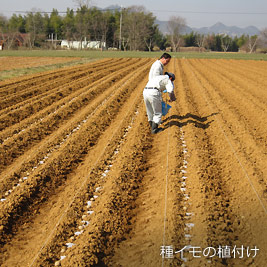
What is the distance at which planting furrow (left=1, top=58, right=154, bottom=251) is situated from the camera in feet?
14.0

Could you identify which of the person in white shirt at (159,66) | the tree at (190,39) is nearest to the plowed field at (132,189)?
the person in white shirt at (159,66)

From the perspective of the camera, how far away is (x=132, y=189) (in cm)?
483

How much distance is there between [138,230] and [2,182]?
259 centimetres

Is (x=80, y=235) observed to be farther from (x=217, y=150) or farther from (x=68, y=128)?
(x=68, y=128)

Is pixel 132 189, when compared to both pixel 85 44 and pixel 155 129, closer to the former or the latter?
pixel 155 129

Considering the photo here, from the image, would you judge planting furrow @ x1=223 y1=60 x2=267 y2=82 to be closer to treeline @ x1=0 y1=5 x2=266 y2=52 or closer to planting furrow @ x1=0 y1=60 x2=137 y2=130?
planting furrow @ x1=0 y1=60 x2=137 y2=130

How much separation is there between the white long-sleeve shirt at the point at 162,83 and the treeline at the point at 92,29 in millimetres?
70594

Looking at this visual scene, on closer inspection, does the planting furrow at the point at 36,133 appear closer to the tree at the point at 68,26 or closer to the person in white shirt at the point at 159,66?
the person in white shirt at the point at 159,66

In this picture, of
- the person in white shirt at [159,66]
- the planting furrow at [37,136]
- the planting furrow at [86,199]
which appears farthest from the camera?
the person in white shirt at [159,66]

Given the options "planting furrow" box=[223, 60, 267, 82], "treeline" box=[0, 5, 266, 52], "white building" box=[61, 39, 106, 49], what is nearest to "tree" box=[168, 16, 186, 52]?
"treeline" box=[0, 5, 266, 52]

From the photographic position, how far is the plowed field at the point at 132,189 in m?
3.45

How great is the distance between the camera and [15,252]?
3.60 metres

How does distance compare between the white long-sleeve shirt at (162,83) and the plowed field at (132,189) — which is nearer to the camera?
the plowed field at (132,189)

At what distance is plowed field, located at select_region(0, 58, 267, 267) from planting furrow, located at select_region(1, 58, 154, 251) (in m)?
0.02
